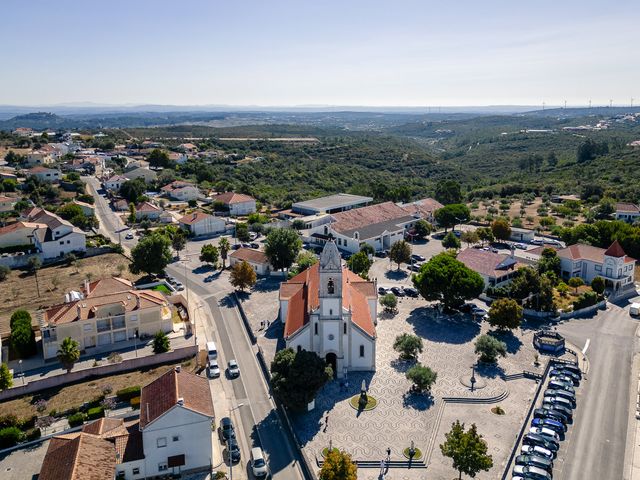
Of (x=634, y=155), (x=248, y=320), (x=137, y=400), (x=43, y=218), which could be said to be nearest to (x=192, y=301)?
(x=248, y=320)

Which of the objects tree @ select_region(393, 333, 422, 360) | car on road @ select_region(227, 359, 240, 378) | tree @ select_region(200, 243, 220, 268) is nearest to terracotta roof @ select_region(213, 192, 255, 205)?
tree @ select_region(200, 243, 220, 268)

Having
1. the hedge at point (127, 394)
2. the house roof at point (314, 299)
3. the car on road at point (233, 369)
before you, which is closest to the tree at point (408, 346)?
the house roof at point (314, 299)

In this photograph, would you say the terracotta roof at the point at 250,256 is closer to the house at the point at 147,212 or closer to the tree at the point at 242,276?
the tree at the point at 242,276

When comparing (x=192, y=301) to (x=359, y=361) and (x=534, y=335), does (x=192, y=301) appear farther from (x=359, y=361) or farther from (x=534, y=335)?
(x=534, y=335)

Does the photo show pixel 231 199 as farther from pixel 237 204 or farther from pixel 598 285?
pixel 598 285

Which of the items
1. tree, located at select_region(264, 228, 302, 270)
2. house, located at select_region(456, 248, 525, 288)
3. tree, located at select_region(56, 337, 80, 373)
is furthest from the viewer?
tree, located at select_region(264, 228, 302, 270)

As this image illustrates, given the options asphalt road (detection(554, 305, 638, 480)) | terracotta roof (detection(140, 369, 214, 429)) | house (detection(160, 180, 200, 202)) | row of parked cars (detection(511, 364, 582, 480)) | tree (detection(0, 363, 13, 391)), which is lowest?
asphalt road (detection(554, 305, 638, 480))

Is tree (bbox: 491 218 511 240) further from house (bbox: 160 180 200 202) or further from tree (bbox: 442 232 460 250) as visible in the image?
house (bbox: 160 180 200 202)

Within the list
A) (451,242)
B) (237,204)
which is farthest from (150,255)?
(451,242)
